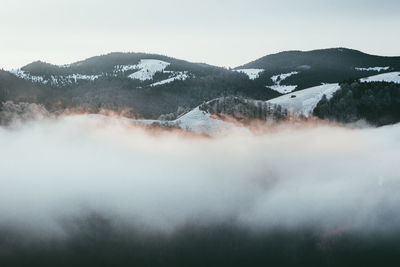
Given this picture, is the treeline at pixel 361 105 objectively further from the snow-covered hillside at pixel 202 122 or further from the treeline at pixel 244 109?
the snow-covered hillside at pixel 202 122

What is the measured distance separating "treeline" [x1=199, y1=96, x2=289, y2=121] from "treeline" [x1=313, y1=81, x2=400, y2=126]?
821 inches

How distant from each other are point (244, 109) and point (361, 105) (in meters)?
55.2

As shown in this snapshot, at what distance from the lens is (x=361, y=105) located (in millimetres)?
191750

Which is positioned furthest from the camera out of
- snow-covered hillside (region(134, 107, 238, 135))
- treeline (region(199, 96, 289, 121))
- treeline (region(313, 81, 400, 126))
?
treeline (region(313, 81, 400, 126))

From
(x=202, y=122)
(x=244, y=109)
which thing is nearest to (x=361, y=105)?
(x=244, y=109)

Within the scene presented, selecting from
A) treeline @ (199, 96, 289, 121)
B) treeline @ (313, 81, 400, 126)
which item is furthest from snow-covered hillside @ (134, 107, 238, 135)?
treeline @ (313, 81, 400, 126)

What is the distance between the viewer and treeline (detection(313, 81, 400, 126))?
19175 centimetres

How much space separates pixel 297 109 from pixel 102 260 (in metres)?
113

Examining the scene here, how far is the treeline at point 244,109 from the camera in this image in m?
177

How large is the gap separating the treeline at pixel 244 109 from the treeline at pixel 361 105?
68.4 feet

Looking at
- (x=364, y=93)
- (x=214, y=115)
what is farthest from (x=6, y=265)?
(x=364, y=93)

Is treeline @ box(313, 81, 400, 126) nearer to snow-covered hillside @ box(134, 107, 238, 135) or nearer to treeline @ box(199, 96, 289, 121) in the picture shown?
treeline @ box(199, 96, 289, 121)

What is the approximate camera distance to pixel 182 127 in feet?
599

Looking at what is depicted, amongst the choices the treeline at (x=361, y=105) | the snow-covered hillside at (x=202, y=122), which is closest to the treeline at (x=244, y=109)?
the snow-covered hillside at (x=202, y=122)
